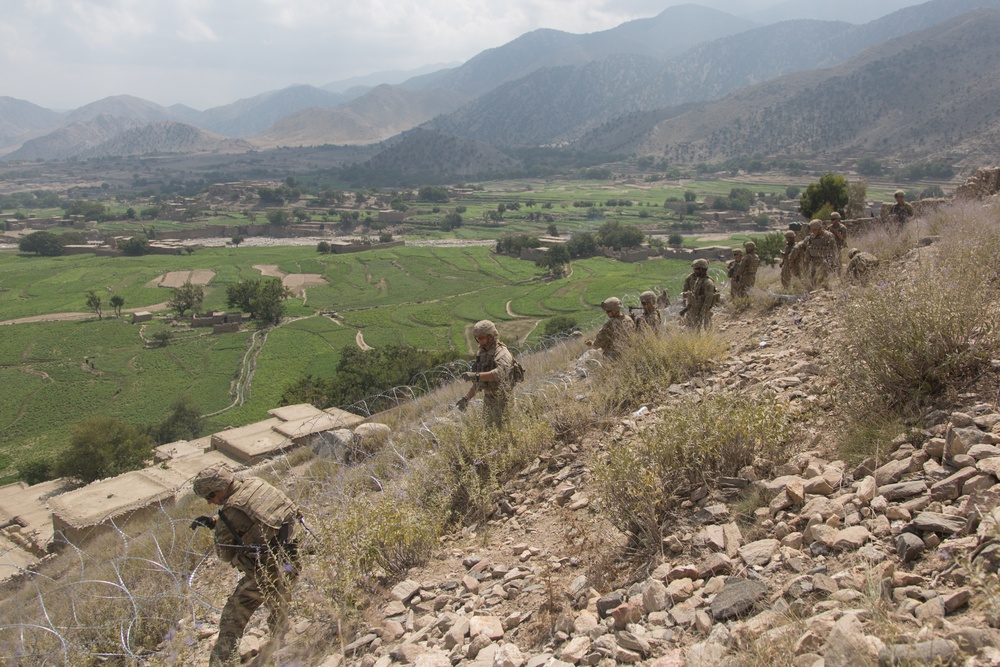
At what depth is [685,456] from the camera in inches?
179

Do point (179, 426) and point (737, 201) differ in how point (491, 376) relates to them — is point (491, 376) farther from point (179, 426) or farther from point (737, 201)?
point (737, 201)

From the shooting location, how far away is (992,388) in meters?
4.05

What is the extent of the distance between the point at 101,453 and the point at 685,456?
21474 mm

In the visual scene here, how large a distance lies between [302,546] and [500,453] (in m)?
2.04

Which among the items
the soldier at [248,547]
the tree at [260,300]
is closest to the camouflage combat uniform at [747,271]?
the soldier at [248,547]

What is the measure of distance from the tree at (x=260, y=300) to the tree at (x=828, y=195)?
39.0m

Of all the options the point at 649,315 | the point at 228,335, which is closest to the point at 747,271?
the point at 649,315

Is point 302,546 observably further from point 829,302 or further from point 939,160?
point 939,160

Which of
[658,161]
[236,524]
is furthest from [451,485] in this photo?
[658,161]

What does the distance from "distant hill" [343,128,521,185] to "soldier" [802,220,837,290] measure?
154 m

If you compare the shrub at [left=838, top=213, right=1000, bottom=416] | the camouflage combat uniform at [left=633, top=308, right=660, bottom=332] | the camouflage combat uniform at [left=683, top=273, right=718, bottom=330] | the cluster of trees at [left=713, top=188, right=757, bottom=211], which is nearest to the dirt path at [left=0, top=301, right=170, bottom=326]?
the camouflage combat uniform at [left=683, top=273, right=718, bottom=330]

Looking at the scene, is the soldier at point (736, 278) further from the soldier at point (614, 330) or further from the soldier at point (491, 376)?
the soldier at point (491, 376)

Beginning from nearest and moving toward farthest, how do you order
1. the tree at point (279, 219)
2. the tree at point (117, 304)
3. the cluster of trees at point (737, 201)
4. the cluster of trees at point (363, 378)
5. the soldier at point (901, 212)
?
the soldier at point (901, 212) → the cluster of trees at point (363, 378) → the tree at point (117, 304) → the cluster of trees at point (737, 201) → the tree at point (279, 219)

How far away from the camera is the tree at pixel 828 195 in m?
25.0
